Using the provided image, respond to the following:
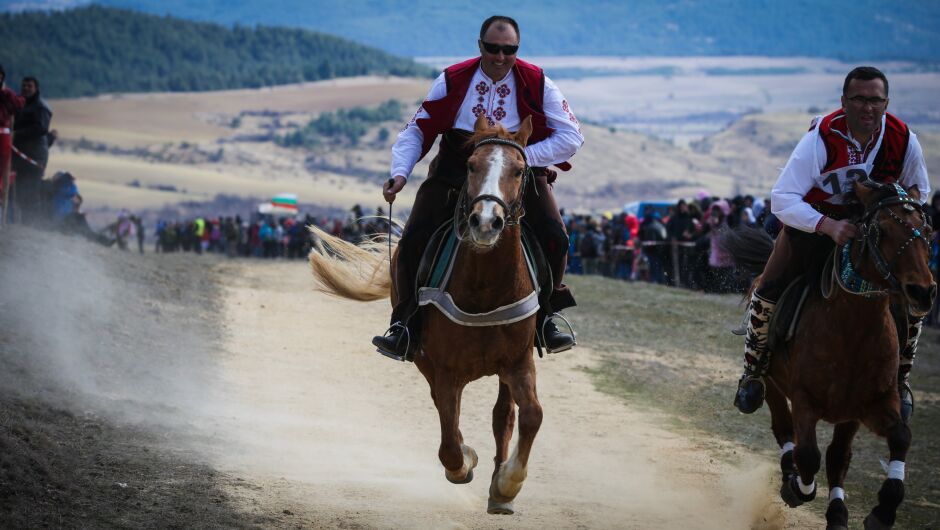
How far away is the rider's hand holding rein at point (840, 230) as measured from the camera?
7.86 metres

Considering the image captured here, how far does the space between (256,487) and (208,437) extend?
1.93 metres

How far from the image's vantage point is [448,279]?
829 centimetres

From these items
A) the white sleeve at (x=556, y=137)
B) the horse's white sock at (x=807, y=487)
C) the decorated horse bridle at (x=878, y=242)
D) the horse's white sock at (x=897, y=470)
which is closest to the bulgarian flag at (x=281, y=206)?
the white sleeve at (x=556, y=137)

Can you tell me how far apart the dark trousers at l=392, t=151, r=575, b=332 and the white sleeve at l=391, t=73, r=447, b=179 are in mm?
214

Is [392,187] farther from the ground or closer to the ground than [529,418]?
farther from the ground

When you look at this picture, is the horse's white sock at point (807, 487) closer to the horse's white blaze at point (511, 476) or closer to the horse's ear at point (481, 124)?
the horse's white blaze at point (511, 476)

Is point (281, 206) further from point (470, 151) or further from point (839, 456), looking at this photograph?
point (839, 456)

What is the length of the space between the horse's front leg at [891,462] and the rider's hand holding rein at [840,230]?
1026 mm

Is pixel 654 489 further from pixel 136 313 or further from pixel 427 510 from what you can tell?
pixel 136 313

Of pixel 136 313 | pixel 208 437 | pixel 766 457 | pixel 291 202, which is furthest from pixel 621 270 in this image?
pixel 291 202

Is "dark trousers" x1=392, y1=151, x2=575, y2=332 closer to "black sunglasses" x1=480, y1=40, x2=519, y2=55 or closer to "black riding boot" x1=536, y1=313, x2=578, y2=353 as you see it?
"black riding boot" x1=536, y1=313, x2=578, y2=353

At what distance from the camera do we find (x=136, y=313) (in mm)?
16891

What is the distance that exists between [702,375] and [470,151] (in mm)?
8500

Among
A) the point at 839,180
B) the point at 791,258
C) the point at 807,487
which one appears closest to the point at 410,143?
the point at 791,258
